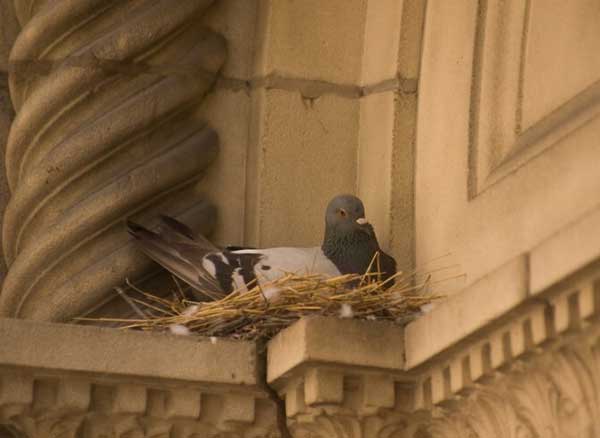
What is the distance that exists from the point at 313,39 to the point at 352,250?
0.64m

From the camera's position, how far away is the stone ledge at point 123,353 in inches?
158

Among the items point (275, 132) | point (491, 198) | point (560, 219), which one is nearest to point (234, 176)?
point (275, 132)

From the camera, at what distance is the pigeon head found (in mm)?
4402

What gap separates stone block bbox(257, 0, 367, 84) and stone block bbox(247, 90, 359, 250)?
0.07 m

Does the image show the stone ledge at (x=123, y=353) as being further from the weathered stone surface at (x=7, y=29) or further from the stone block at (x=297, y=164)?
the weathered stone surface at (x=7, y=29)

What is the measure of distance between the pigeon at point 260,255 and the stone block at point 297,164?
169mm

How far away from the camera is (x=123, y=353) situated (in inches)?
161

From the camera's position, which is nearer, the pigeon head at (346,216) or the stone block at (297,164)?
the pigeon head at (346,216)

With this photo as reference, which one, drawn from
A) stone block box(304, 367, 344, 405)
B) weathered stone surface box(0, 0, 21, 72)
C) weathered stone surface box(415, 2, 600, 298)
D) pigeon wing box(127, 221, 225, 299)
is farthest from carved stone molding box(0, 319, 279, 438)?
weathered stone surface box(0, 0, 21, 72)

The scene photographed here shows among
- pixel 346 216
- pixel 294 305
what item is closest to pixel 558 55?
pixel 346 216

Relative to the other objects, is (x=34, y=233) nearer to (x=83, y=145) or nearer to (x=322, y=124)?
(x=83, y=145)

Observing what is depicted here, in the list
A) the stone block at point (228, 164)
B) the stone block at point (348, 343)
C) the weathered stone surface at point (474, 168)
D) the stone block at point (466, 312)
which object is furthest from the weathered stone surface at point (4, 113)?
the stone block at point (466, 312)

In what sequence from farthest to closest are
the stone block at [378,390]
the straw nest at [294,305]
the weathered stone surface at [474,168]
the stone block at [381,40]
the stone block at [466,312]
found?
the stone block at [381,40] → the straw nest at [294,305] → the stone block at [378,390] → the weathered stone surface at [474,168] → the stone block at [466,312]

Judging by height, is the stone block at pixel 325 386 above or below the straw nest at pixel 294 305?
below
